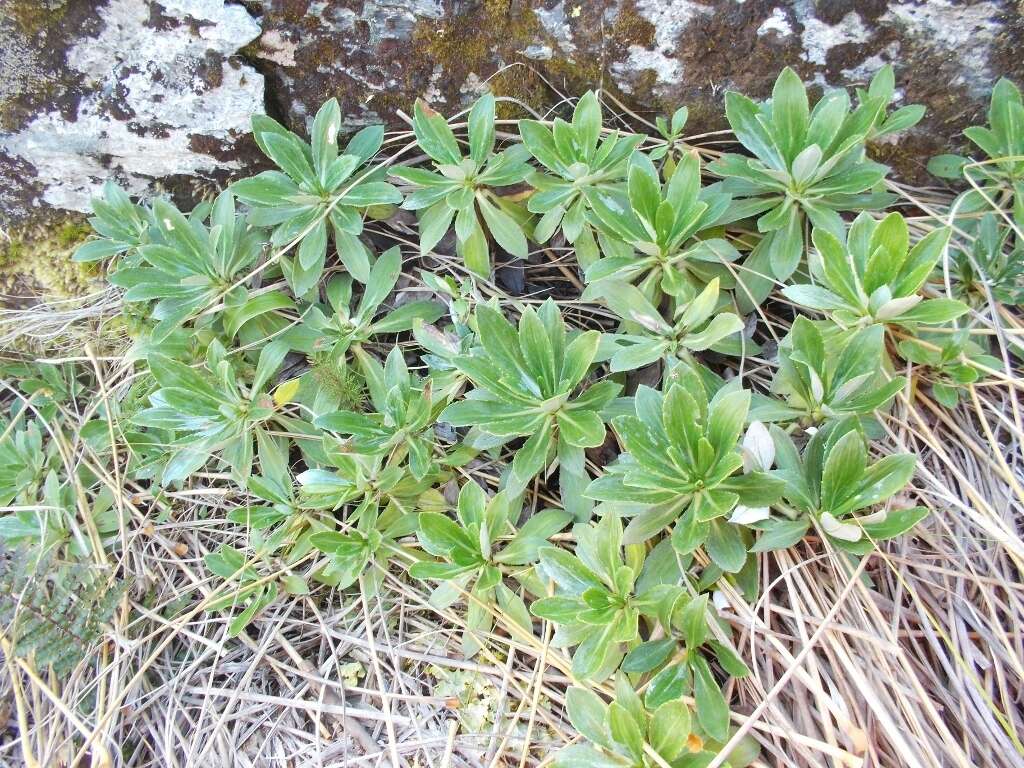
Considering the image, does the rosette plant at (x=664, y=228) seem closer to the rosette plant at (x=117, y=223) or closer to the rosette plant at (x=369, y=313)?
the rosette plant at (x=369, y=313)

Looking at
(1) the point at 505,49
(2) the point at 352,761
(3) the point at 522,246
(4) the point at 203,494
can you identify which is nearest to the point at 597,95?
(1) the point at 505,49

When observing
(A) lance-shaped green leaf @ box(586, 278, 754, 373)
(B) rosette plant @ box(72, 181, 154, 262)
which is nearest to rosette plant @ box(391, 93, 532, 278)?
(A) lance-shaped green leaf @ box(586, 278, 754, 373)

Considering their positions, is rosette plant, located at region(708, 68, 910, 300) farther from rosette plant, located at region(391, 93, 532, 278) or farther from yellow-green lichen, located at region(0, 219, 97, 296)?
yellow-green lichen, located at region(0, 219, 97, 296)

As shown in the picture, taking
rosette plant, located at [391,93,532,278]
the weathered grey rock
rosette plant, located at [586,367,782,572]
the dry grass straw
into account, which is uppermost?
the weathered grey rock

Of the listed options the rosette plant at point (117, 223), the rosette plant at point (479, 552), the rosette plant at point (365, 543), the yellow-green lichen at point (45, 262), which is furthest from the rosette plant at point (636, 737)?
the yellow-green lichen at point (45, 262)

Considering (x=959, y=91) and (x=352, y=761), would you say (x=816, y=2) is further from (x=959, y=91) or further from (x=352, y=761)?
(x=352, y=761)

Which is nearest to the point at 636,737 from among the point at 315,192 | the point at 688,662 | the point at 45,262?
the point at 688,662

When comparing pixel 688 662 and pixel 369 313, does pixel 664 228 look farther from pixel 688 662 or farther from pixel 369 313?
Result: pixel 688 662
